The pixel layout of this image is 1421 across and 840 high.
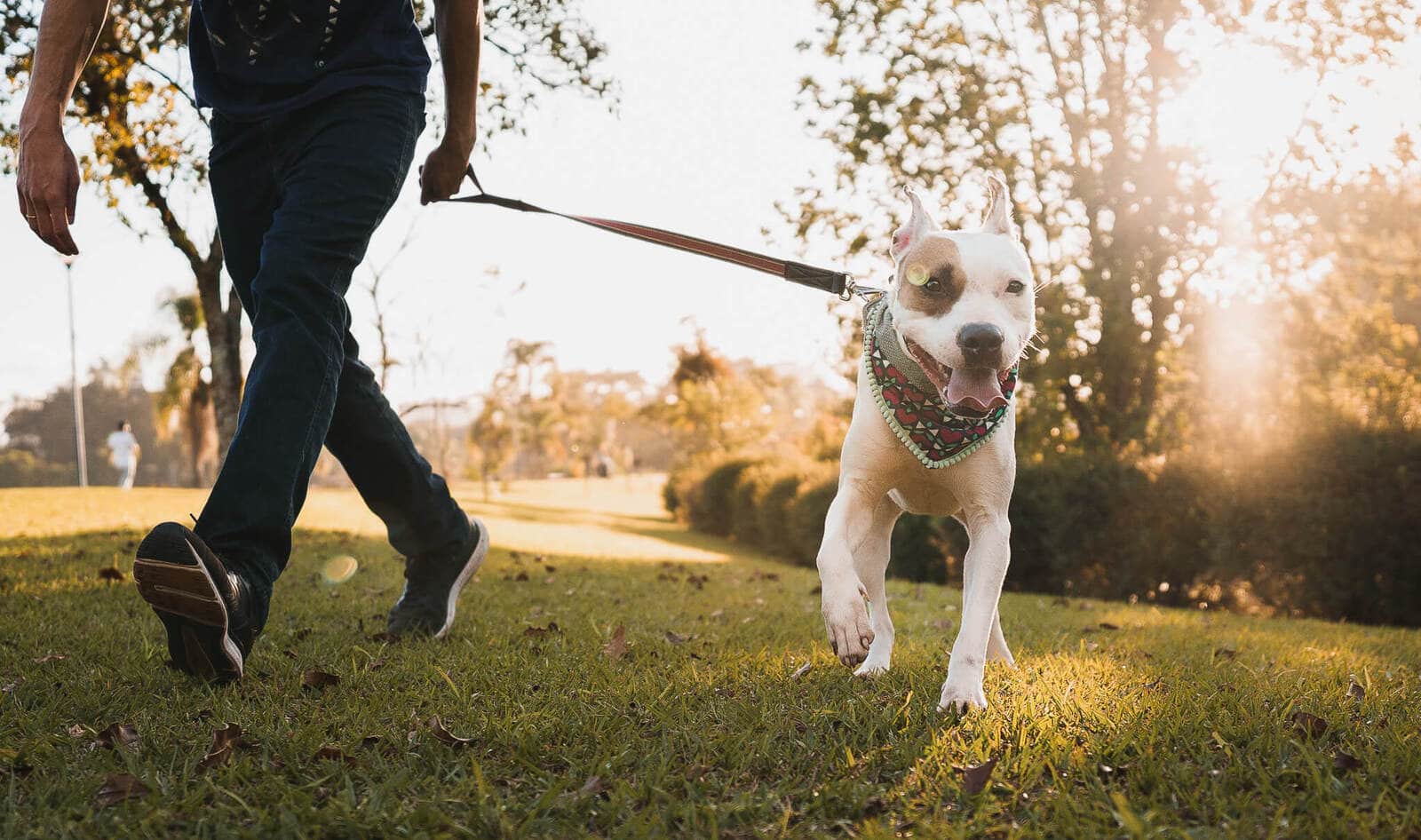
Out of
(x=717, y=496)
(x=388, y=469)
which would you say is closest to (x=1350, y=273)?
(x=717, y=496)

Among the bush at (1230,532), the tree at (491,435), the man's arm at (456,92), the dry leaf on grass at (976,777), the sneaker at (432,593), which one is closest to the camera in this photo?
the dry leaf on grass at (976,777)

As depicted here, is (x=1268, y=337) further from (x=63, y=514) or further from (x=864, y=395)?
(x=63, y=514)

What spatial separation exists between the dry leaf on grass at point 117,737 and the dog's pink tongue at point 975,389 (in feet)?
7.33

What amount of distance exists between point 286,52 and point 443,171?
825 mm

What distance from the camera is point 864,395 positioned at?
321 cm

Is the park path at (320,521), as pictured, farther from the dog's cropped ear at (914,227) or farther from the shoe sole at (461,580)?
the dog's cropped ear at (914,227)

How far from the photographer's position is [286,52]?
9.64ft

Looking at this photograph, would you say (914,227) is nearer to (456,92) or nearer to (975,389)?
(975,389)

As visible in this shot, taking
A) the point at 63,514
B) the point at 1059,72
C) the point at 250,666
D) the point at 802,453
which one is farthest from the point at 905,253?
the point at 802,453

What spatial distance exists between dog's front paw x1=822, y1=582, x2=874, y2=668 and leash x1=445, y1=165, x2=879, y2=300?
115cm

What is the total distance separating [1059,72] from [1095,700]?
1644 centimetres

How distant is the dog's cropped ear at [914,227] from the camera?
9.88ft

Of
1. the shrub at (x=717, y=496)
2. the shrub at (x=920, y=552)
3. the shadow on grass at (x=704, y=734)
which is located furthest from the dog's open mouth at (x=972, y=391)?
the shrub at (x=717, y=496)

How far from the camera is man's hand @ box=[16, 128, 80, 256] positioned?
105 inches
